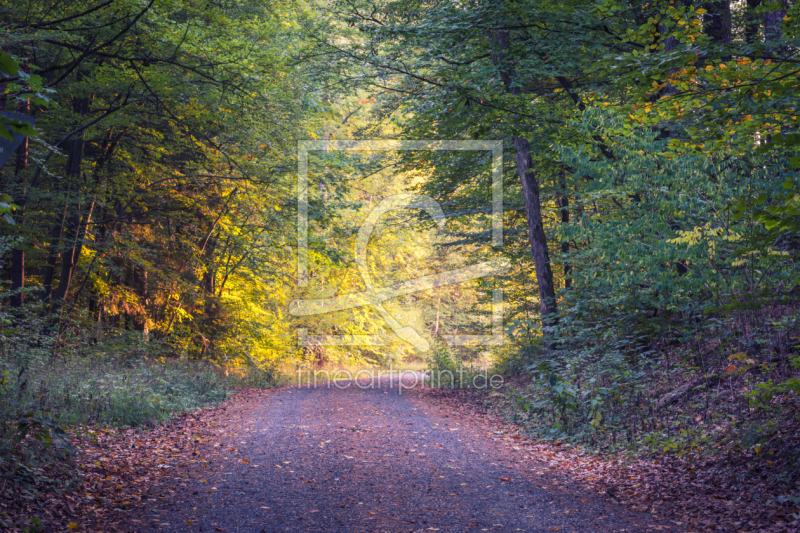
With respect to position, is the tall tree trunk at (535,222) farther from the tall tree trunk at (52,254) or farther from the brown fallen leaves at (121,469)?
the tall tree trunk at (52,254)

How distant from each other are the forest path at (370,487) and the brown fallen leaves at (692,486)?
0.26 metres

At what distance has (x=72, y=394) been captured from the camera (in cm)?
856

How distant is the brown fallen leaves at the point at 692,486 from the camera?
4672mm

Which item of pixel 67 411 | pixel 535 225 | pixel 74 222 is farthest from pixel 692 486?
pixel 74 222

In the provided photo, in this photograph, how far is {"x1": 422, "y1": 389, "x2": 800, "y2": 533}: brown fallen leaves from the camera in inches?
184

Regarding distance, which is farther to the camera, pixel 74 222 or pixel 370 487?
pixel 74 222

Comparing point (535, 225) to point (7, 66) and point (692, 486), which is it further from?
point (7, 66)

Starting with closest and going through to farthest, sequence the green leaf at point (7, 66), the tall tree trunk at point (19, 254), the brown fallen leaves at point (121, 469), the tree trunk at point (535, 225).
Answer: the green leaf at point (7, 66)
the brown fallen leaves at point (121, 469)
the tall tree trunk at point (19, 254)
the tree trunk at point (535, 225)

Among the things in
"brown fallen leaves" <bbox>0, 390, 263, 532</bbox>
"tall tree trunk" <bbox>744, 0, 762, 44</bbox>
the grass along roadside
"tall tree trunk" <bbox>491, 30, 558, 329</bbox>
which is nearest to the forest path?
"brown fallen leaves" <bbox>0, 390, 263, 532</bbox>

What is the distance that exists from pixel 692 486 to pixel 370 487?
11.2 ft

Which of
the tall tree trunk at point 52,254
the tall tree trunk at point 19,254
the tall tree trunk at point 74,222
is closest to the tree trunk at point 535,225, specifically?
the tall tree trunk at point 74,222

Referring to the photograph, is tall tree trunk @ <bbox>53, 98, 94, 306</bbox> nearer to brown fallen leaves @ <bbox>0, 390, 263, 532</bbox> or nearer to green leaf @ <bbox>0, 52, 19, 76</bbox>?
brown fallen leaves @ <bbox>0, 390, 263, 532</bbox>

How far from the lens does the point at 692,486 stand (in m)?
5.57

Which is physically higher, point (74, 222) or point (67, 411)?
point (74, 222)
